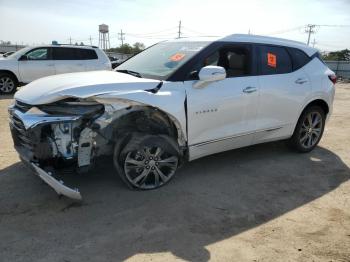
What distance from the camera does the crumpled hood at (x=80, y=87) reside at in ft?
12.8

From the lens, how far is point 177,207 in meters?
4.18

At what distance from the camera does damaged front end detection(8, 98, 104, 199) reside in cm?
384

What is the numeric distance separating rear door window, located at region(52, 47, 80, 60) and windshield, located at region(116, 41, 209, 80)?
8727 millimetres

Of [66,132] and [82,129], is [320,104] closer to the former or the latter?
[82,129]

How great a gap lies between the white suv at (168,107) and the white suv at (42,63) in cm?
860

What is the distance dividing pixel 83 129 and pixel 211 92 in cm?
164

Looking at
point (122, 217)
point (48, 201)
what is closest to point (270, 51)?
point (122, 217)

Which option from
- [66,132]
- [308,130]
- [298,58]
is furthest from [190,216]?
[298,58]

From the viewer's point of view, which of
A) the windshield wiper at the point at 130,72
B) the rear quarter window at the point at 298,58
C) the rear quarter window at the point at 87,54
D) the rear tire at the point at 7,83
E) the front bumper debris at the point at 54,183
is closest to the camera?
the front bumper debris at the point at 54,183

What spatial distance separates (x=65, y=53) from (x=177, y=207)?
10.9 m

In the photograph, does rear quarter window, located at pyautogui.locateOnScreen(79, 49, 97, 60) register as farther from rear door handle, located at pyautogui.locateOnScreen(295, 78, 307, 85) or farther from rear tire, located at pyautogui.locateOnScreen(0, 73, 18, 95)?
rear door handle, located at pyautogui.locateOnScreen(295, 78, 307, 85)

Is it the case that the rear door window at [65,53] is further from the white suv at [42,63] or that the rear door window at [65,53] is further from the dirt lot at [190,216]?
the dirt lot at [190,216]

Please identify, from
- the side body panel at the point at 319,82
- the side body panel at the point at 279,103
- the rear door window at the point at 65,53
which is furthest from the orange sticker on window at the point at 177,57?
the rear door window at the point at 65,53

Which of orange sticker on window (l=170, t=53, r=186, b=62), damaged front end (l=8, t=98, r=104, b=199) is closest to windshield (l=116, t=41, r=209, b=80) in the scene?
orange sticker on window (l=170, t=53, r=186, b=62)
